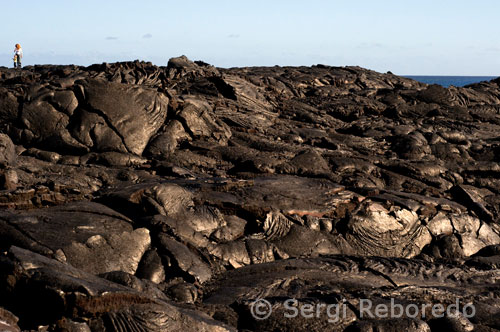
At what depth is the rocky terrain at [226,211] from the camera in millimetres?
8227

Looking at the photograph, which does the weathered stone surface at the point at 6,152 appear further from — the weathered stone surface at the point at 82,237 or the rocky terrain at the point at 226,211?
the weathered stone surface at the point at 82,237

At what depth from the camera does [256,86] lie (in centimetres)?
2425

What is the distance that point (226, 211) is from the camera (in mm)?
12656

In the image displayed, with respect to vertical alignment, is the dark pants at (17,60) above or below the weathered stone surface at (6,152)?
above

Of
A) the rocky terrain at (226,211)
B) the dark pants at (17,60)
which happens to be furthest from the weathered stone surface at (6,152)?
the dark pants at (17,60)

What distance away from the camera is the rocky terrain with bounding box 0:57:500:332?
8.23 metres

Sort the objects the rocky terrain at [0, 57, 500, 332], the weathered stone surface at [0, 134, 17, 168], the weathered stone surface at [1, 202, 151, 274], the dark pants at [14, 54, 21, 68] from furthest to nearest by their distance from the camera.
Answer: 1. the dark pants at [14, 54, 21, 68]
2. the weathered stone surface at [0, 134, 17, 168]
3. the weathered stone surface at [1, 202, 151, 274]
4. the rocky terrain at [0, 57, 500, 332]

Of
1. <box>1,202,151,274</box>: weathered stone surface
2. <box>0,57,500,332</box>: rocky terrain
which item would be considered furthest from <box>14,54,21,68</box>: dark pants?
<box>1,202,151,274</box>: weathered stone surface

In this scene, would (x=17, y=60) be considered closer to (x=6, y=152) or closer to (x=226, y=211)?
(x=6, y=152)

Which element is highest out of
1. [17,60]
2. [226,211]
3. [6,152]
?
[17,60]

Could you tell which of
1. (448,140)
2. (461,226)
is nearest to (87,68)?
(448,140)

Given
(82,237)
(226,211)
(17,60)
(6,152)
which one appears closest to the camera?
(82,237)

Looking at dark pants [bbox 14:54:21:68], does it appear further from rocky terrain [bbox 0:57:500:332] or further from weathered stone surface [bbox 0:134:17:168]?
weathered stone surface [bbox 0:134:17:168]

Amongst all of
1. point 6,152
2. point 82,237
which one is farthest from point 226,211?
point 6,152
